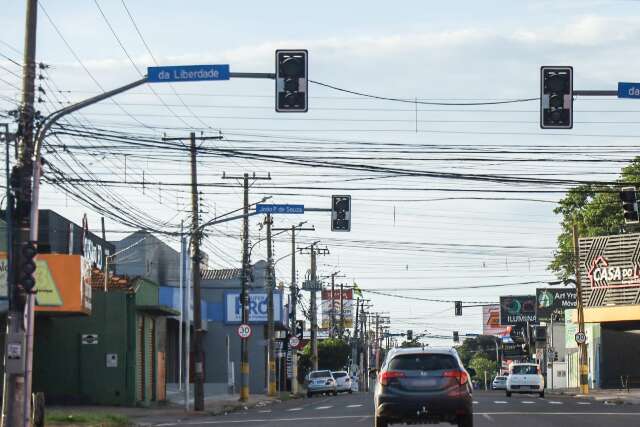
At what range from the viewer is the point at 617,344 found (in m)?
74.3

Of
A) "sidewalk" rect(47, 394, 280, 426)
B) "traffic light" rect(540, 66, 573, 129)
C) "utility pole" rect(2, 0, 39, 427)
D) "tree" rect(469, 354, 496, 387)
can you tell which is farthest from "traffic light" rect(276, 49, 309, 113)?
"tree" rect(469, 354, 496, 387)

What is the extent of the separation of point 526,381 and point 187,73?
41.1 metres

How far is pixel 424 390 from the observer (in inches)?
926

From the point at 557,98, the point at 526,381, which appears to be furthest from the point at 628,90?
the point at 526,381

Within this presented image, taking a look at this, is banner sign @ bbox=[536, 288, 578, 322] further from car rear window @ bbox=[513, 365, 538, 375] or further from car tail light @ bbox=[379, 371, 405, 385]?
car tail light @ bbox=[379, 371, 405, 385]

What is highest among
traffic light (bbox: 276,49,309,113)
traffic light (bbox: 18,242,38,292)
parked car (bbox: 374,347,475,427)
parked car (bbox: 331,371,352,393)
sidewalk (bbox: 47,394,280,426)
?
traffic light (bbox: 276,49,309,113)

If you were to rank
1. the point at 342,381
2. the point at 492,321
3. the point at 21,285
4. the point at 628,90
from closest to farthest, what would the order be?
the point at 628,90 < the point at 21,285 < the point at 342,381 < the point at 492,321

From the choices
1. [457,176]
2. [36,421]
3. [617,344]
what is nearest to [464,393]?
[36,421]

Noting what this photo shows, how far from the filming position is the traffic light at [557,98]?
24.3m

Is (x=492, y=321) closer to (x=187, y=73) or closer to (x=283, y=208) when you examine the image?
(x=283, y=208)

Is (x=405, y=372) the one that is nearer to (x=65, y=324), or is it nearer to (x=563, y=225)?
(x=65, y=324)

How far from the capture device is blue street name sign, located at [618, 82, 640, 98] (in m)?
25.0

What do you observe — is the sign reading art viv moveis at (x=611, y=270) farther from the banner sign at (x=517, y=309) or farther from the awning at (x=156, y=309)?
the banner sign at (x=517, y=309)

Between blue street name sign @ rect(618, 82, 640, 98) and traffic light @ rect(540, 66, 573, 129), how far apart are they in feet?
4.33
